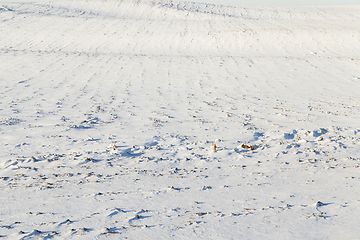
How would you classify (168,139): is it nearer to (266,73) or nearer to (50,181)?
(50,181)

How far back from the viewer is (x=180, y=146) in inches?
218

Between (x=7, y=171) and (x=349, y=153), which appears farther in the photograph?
(x=349, y=153)

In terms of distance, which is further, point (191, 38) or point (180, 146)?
point (191, 38)

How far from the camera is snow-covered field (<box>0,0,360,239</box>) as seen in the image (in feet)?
10.6

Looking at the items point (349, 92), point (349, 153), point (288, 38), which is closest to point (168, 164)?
point (349, 153)

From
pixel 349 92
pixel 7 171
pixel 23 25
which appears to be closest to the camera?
pixel 7 171

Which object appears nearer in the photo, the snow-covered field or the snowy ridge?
the snow-covered field

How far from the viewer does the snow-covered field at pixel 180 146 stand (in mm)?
3219

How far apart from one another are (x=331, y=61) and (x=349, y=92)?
5.03m

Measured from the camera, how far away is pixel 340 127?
636cm

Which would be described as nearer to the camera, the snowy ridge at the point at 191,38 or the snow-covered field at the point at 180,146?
the snow-covered field at the point at 180,146

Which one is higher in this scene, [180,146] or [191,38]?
[191,38]

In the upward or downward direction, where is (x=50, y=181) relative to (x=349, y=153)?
downward

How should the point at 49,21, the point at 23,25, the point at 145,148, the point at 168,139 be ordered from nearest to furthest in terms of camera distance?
the point at 145,148 < the point at 168,139 < the point at 23,25 < the point at 49,21
